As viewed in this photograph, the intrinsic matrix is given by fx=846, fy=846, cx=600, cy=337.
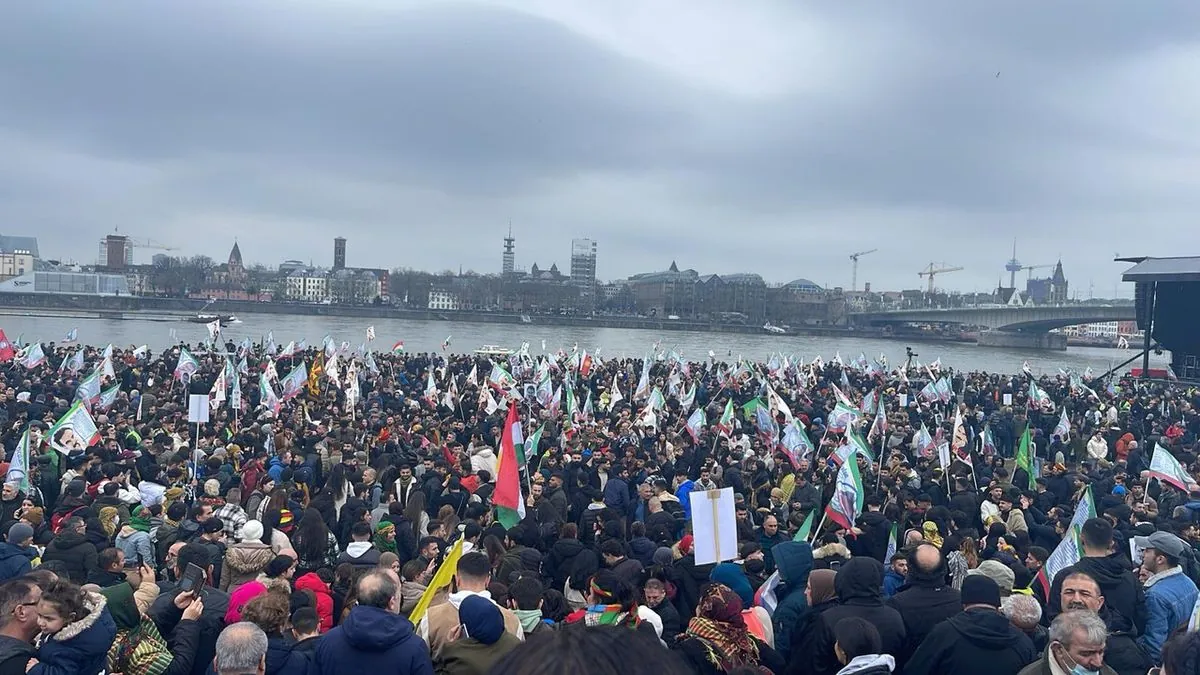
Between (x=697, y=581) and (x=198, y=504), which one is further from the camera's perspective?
(x=198, y=504)

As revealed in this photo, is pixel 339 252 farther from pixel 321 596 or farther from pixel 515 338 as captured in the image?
pixel 321 596

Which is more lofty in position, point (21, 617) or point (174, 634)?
point (21, 617)

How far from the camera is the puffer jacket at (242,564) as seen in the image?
475 cm

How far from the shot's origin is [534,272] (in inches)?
7357

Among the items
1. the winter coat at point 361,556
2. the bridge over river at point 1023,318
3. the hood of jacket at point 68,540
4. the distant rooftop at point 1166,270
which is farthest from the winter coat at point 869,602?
the bridge over river at point 1023,318

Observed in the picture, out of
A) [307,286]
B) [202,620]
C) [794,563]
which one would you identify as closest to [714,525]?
[794,563]

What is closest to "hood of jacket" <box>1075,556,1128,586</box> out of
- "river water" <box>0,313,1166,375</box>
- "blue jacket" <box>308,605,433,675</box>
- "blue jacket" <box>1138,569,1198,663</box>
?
"blue jacket" <box>1138,569,1198,663</box>

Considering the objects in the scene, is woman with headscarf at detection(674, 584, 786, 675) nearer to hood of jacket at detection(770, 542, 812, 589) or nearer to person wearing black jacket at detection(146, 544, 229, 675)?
hood of jacket at detection(770, 542, 812, 589)

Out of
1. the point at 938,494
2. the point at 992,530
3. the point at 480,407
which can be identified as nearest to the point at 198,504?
the point at 992,530

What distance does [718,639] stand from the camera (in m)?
3.81

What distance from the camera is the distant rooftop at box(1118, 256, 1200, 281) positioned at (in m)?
31.2

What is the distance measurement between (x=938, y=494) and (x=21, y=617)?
8.94 m

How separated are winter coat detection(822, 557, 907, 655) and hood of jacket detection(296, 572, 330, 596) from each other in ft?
9.41

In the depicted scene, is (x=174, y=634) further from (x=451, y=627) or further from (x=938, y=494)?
(x=938, y=494)
